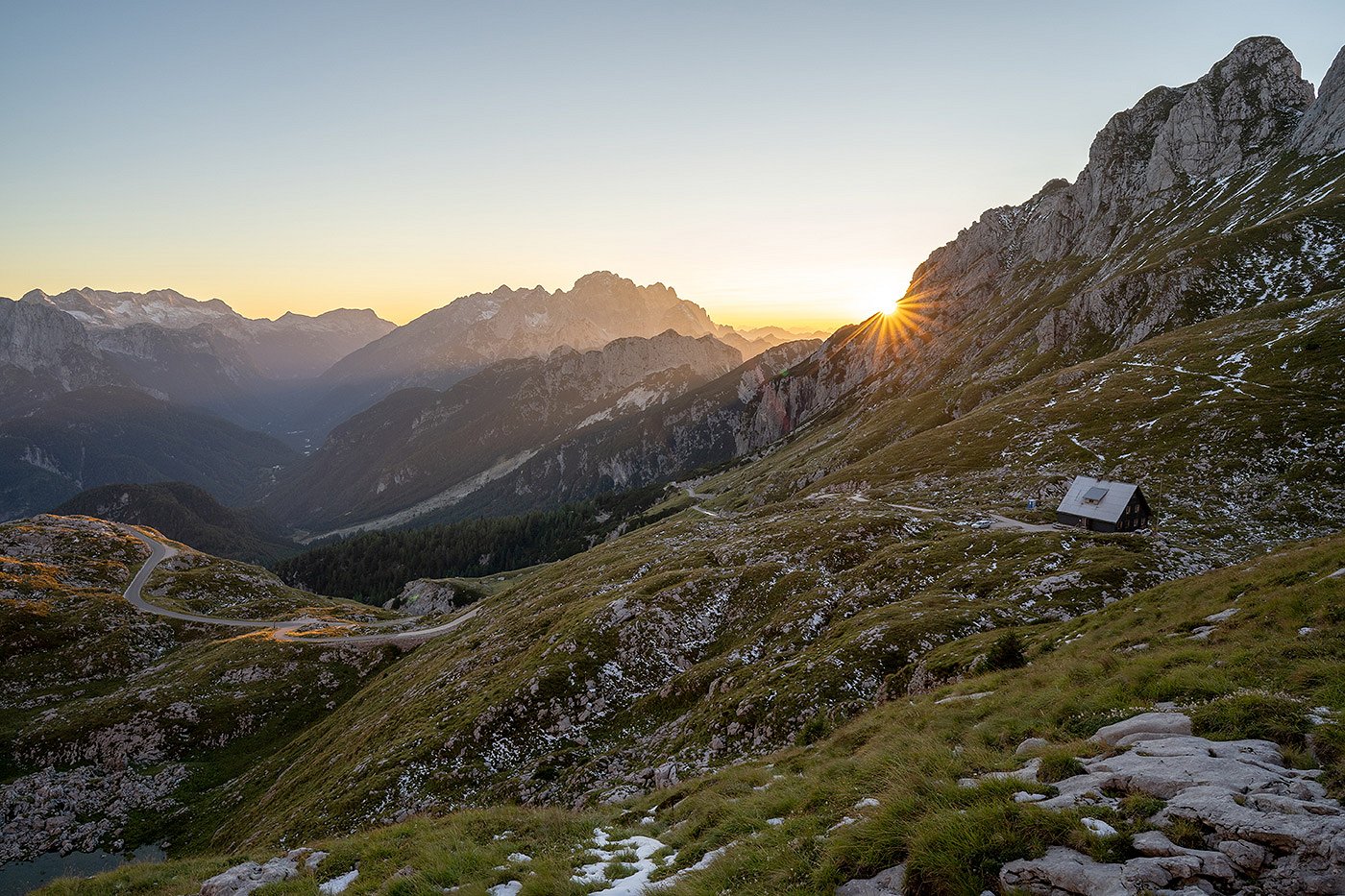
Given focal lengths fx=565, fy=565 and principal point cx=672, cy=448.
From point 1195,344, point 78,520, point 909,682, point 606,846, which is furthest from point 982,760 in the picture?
point 78,520

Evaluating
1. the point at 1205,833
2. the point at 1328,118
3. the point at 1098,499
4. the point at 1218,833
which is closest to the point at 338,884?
the point at 1205,833

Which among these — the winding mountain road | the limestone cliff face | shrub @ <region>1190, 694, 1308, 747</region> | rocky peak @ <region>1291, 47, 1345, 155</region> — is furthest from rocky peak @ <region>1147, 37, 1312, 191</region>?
the winding mountain road

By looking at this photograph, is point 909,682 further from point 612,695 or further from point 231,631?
point 231,631

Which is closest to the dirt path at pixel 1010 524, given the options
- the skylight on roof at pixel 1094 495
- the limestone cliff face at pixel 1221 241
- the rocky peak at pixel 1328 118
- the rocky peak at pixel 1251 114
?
the skylight on roof at pixel 1094 495

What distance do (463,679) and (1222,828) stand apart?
53.0 m

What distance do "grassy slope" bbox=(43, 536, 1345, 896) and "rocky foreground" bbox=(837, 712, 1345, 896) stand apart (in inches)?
13.6

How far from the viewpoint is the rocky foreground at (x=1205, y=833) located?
7.16 meters

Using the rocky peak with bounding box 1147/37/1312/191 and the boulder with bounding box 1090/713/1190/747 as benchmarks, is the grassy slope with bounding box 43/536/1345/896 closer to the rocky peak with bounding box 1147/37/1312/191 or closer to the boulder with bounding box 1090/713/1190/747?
the boulder with bounding box 1090/713/1190/747

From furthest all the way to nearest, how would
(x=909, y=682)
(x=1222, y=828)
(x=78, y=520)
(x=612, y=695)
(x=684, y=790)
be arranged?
1. (x=78, y=520)
2. (x=612, y=695)
3. (x=909, y=682)
4. (x=684, y=790)
5. (x=1222, y=828)

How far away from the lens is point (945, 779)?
475 inches

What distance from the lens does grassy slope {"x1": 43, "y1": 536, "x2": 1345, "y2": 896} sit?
31.3ft

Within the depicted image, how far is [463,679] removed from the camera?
51.0 metres

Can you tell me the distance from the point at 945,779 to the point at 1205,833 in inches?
184

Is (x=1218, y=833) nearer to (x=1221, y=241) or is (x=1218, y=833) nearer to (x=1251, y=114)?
(x=1221, y=241)
